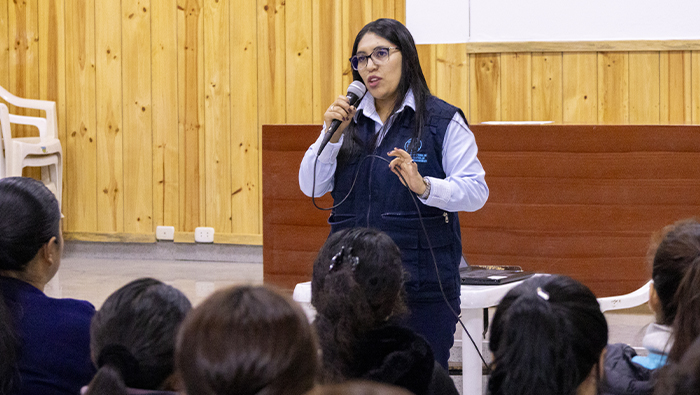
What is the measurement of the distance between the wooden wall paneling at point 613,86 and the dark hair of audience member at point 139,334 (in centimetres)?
399

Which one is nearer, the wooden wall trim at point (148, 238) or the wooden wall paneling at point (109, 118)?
the wooden wall trim at point (148, 238)

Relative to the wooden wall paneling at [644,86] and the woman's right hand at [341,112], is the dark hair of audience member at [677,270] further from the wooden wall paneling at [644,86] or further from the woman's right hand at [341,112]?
the wooden wall paneling at [644,86]

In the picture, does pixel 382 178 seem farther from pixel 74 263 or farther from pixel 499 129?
pixel 74 263

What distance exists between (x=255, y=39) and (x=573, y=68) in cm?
206

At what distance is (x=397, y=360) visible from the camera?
1263 mm

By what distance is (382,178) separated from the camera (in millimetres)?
1833

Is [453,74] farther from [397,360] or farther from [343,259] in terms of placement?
[397,360]

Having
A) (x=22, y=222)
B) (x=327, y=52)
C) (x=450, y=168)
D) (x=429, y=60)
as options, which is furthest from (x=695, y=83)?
(x=22, y=222)

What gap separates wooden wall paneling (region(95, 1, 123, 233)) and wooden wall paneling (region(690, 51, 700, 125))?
3.74m

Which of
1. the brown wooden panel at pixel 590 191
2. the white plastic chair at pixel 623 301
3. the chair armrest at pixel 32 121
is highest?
the chair armrest at pixel 32 121

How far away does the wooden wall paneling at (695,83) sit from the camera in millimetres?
4504

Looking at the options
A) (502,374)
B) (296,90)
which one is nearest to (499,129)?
(296,90)

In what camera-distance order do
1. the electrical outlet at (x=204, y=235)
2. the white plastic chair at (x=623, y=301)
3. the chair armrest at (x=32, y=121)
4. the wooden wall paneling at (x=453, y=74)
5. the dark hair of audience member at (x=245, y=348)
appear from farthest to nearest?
the electrical outlet at (x=204, y=235), the chair armrest at (x=32, y=121), the wooden wall paneling at (x=453, y=74), the white plastic chair at (x=623, y=301), the dark hair of audience member at (x=245, y=348)

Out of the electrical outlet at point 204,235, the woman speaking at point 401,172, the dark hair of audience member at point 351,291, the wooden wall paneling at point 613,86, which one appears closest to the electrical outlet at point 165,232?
the electrical outlet at point 204,235
